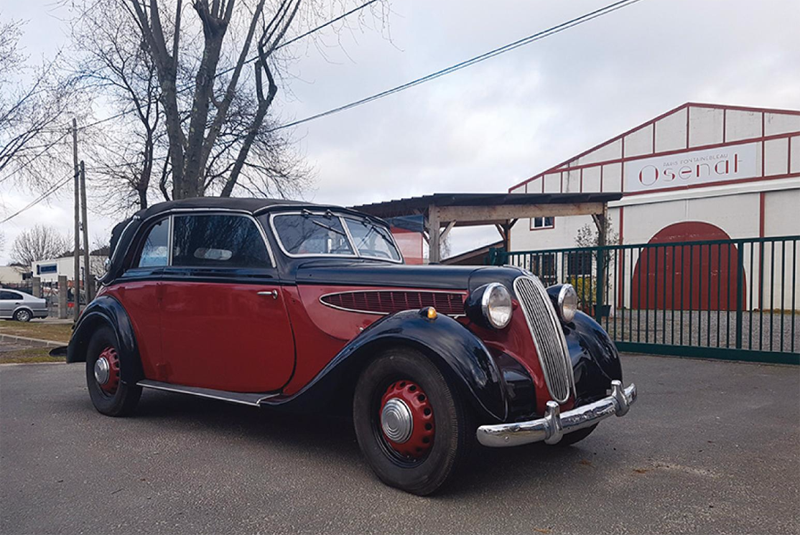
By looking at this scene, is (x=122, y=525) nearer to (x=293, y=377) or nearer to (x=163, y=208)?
(x=293, y=377)

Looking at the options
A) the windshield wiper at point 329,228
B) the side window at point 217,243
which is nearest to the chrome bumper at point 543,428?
the side window at point 217,243

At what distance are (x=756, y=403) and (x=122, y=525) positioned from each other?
17.2 feet

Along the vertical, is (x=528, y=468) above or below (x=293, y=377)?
below

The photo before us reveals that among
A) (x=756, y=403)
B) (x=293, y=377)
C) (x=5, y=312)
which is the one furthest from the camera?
(x=5, y=312)

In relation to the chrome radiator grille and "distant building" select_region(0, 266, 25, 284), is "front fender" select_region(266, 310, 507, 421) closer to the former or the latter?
the chrome radiator grille

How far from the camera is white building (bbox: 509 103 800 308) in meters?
20.8

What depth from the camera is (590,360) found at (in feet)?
12.6

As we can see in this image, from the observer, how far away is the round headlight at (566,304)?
4.07m

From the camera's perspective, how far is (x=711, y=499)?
316 centimetres

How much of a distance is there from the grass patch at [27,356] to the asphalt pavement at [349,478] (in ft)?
12.5

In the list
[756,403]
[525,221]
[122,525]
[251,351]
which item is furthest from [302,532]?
[525,221]

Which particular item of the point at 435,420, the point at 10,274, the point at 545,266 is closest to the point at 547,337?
the point at 435,420

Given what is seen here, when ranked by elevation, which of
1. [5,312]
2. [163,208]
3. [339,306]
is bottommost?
[5,312]

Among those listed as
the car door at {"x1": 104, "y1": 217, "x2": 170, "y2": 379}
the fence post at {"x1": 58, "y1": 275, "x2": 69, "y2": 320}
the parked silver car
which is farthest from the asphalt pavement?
the fence post at {"x1": 58, "y1": 275, "x2": 69, "y2": 320}
